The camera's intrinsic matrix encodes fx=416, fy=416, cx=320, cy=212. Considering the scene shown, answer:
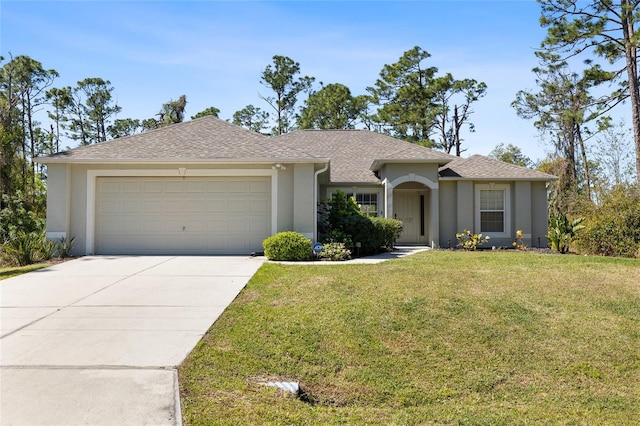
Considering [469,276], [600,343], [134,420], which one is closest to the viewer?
[134,420]

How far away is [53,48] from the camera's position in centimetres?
1188

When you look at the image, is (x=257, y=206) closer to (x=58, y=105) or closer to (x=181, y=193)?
(x=181, y=193)

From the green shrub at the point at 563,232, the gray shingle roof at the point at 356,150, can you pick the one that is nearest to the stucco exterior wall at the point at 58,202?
the gray shingle roof at the point at 356,150

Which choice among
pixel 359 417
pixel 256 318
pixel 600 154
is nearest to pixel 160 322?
pixel 256 318

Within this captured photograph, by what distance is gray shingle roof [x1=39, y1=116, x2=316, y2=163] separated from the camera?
489 inches

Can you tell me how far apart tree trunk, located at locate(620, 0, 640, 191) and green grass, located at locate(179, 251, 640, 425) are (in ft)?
36.1

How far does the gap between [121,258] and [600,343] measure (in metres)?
11.4

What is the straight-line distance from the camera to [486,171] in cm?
1683

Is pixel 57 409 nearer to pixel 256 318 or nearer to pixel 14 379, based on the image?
pixel 14 379

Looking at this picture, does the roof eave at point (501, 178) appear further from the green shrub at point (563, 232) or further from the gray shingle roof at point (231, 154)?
the green shrub at point (563, 232)

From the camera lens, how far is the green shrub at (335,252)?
11826 millimetres

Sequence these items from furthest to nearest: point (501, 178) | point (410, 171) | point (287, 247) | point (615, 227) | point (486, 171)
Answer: point (486, 171) → point (501, 178) → point (410, 171) → point (615, 227) → point (287, 247)

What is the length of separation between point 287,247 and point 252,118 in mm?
28553

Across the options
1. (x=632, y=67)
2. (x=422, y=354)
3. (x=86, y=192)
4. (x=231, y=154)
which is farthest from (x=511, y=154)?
(x=422, y=354)
